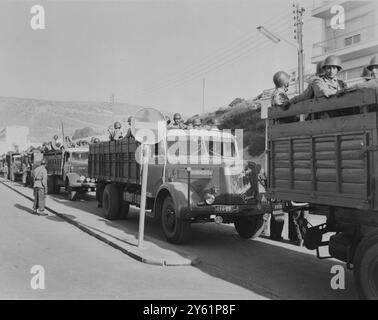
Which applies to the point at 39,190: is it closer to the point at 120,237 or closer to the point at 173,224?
the point at 120,237

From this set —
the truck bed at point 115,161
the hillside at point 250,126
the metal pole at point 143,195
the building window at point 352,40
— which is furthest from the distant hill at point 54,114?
the metal pole at point 143,195

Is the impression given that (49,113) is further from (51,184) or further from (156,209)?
(156,209)

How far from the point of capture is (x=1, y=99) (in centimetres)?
14700

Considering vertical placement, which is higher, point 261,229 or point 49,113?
point 49,113

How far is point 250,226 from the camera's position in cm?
908

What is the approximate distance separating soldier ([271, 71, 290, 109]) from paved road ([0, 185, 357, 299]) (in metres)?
2.23

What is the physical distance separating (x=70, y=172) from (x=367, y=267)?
46.9 feet

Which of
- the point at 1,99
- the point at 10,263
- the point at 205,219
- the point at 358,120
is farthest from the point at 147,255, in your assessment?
the point at 1,99

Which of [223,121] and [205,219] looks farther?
[223,121]

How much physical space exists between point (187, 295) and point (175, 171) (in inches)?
143

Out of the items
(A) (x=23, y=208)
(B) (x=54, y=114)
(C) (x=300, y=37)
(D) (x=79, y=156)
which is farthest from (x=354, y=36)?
(B) (x=54, y=114)

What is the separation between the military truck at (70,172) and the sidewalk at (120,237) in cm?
268

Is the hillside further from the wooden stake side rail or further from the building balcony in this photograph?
the wooden stake side rail
